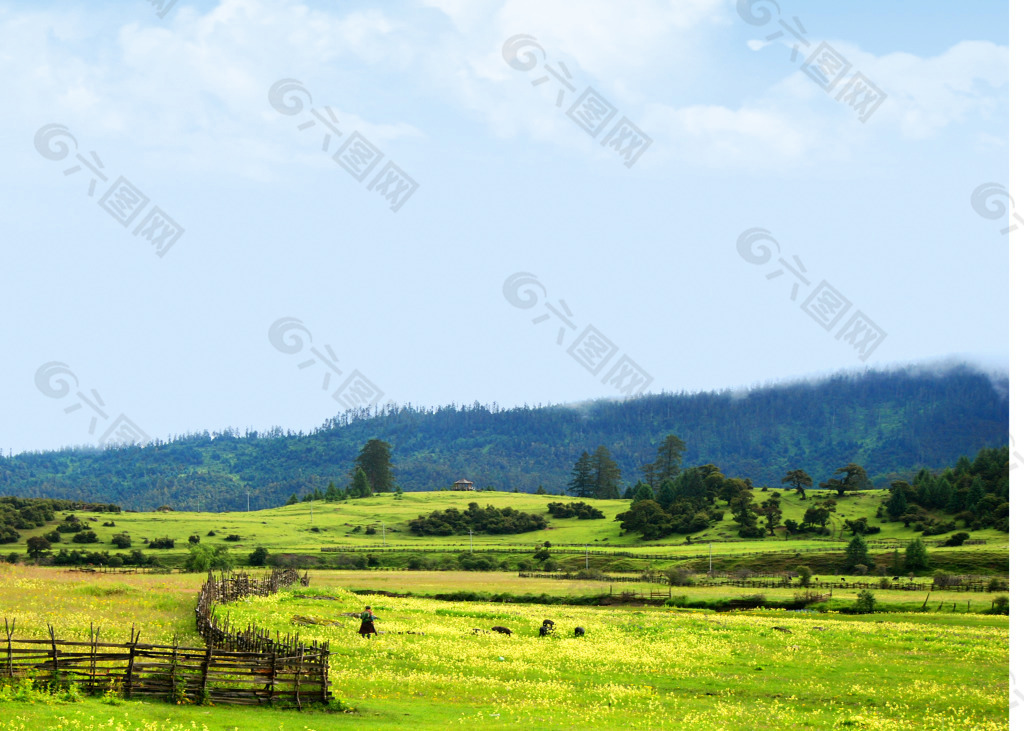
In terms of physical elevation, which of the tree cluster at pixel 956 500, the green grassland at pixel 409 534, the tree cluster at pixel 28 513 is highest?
the tree cluster at pixel 956 500

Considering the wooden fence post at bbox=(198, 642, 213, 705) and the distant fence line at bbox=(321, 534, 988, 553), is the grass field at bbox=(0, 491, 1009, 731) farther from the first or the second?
the distant fence line at bbox=(321, 534, 988, 553)

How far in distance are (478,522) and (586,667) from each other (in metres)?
142

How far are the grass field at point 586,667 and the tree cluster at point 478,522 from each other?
360ft

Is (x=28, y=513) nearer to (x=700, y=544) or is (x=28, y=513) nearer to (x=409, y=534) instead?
(x=409, y=534)

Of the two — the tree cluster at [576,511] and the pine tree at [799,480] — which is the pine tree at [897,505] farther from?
the tree cluster at [576,511]

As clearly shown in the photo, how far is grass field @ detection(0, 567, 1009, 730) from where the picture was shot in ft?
83.5

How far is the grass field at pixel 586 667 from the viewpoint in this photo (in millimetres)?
25453

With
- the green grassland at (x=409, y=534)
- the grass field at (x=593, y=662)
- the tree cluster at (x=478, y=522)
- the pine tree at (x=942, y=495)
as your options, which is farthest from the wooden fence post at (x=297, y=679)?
the pine tree at (x=942, y=495)

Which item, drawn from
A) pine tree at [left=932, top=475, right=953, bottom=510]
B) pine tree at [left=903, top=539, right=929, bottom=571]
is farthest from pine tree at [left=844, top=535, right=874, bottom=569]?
pine tree at [left=932, top=475, right=953, bottom=510]

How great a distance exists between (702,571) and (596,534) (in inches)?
1986

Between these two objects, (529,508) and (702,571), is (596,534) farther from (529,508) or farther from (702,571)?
(702,571)

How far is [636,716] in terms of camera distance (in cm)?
2664

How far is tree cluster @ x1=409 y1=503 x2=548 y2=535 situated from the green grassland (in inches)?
93.6

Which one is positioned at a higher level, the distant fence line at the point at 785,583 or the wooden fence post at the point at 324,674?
the distant fence line at the point at 785,583
